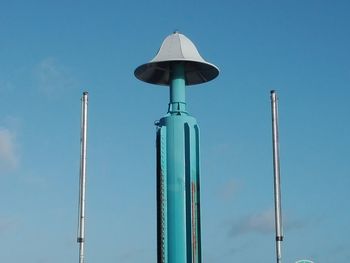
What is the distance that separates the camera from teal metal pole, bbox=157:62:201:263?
108 feet

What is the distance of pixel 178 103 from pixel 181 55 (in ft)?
7.44

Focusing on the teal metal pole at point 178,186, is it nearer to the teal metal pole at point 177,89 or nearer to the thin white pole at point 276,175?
the teal metal pole at point 177,89

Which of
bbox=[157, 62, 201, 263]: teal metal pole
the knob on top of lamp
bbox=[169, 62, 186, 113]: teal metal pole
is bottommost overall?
bbox=[157, 62, 201, 263]: teal metal pole

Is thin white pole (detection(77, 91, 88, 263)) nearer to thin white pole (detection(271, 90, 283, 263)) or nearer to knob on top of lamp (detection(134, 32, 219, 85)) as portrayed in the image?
knob on top of lamp (detection(134, 32, 219, 85))

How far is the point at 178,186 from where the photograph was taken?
33.5m

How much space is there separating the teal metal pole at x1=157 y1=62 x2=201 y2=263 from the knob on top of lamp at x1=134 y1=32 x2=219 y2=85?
6.06 feet

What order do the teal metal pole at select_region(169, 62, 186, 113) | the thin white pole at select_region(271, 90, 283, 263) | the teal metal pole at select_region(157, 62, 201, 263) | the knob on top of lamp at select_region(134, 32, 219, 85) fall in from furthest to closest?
the knob on top of lamp at select_region(134, 32, 219, 85) → the teal metal pole at select_region(169, 62, 186, 113) → the teal metal pole at select_region(157, 62, 201, 263) → the thin white pole at select_region(271, 90, 283, 263)

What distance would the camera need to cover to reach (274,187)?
3322 centimetres

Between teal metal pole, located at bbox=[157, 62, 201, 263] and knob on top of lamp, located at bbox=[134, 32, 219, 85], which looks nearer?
teal metal pole, located at bbox=[157, 62, 201, 263]

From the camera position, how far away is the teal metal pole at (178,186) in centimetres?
3306

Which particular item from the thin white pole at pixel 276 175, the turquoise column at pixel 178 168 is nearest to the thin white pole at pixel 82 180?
the turquoise column at pixel 178 168

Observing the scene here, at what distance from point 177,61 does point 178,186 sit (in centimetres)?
585

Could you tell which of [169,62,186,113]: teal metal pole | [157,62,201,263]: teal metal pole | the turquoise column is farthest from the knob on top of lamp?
[157,62,201,263]: teal metal pole

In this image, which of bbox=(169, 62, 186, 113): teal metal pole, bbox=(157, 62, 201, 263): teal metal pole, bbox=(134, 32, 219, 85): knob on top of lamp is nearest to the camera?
bbox=(157, 62, 201, 263): teal metal pole
